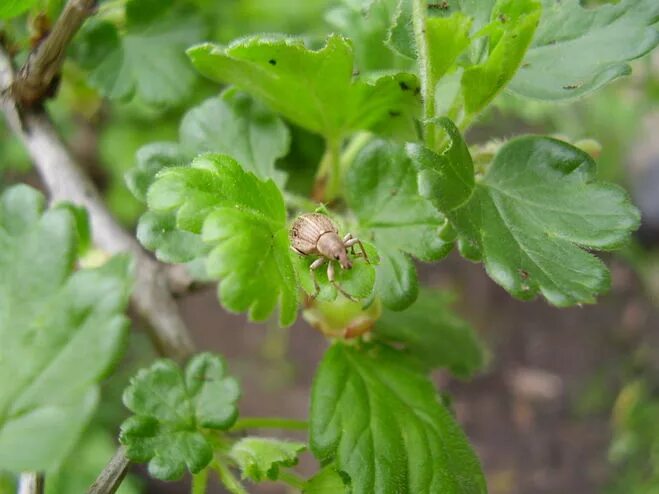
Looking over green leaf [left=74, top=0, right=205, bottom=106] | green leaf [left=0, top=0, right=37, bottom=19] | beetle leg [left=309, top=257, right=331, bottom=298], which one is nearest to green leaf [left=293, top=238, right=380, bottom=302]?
beetle leg [left=309, top=257, right=331, bottom=298]

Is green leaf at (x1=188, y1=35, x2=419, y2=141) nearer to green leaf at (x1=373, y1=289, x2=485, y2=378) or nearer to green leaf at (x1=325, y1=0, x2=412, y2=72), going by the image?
green leaf at (x1=325, y1=0, x2=412, y2=72)

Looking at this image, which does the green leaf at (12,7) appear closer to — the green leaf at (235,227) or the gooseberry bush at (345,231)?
the gooseberry bush at (345,231)

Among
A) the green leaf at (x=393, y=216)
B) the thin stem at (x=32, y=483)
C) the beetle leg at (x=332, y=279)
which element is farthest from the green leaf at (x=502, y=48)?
the thin stem at (x=32, y=483)

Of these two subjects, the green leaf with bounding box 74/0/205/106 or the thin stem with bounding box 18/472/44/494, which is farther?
the green leaf with bounding box 74/0/205/106

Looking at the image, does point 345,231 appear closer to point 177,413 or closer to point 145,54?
point 177,413

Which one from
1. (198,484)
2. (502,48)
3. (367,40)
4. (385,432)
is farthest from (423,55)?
(198,484)

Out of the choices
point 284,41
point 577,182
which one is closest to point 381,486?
point 577,182
